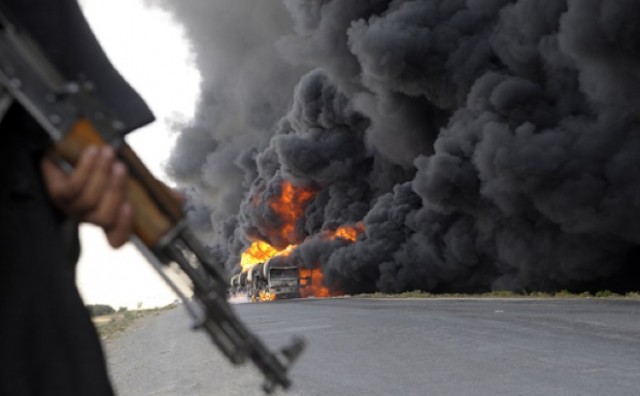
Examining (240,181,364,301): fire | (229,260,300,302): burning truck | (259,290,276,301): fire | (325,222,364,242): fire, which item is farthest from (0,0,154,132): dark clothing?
(325,222,364,242): fire

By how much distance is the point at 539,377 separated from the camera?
6.56 metres

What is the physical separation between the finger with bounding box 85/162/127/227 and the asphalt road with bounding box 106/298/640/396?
16.0 feet

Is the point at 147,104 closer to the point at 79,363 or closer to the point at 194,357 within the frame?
the point at 79,363

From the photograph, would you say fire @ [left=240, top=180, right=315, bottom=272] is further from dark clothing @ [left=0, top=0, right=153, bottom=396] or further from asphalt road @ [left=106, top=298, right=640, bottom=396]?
dark clothing @ [left=0, top=0, right=153, bottom=396]

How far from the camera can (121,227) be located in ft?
→ 5.40

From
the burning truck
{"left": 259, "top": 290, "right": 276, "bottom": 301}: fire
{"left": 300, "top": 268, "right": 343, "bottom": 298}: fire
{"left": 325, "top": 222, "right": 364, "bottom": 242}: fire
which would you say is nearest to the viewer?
the burning truck

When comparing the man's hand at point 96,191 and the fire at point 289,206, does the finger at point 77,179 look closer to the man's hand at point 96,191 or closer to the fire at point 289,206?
A: the man's hand at point 96,191

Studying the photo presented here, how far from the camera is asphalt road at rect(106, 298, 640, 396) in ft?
20.9

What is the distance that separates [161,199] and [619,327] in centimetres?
1040

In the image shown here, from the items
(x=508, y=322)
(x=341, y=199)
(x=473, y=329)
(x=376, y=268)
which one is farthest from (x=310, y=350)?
(x=341, y=199)

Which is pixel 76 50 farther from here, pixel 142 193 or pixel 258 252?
pixel 258 252

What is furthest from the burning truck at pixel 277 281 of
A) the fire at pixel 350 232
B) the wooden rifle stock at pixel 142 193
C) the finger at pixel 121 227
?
the finger at pixel 121 227

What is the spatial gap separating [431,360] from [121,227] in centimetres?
684

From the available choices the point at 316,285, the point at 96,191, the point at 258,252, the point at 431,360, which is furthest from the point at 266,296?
the point at 96,191
